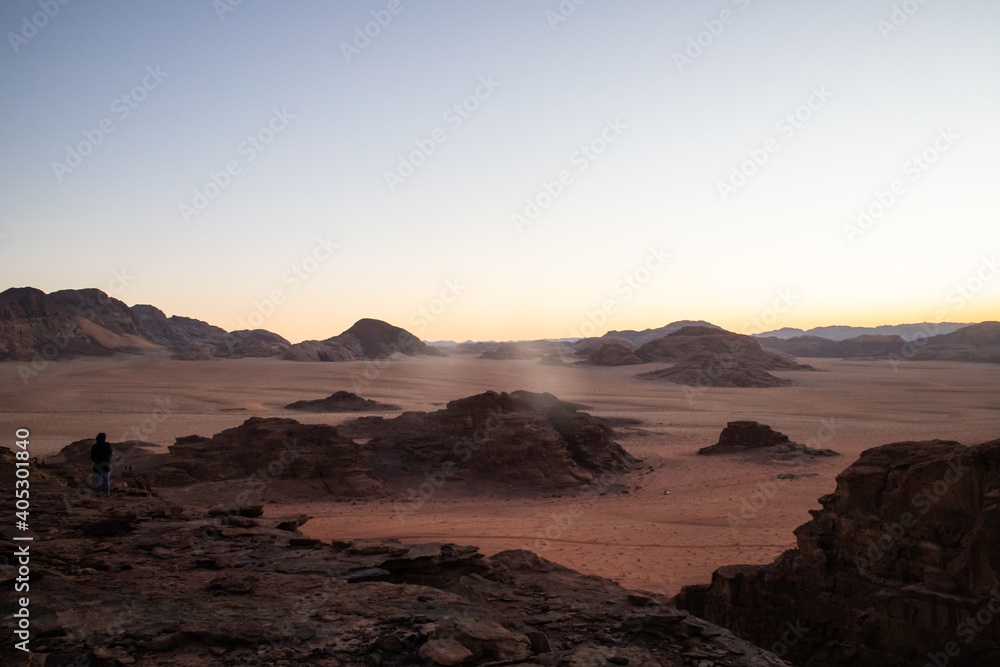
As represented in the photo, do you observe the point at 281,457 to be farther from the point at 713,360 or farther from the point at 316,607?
the point at 713,360

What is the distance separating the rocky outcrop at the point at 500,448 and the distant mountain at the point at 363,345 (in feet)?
220

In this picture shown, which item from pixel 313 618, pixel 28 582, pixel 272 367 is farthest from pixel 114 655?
pixel 272 367

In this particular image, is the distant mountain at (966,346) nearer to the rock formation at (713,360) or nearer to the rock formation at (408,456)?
the rock formation at (713,360)

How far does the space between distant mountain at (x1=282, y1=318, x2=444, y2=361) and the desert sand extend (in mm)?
10168

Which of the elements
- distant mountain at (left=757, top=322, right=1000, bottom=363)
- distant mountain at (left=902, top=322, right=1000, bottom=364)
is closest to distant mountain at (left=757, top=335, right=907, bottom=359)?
distant mountain at (left=757, top=322, right=1000, bottom=363)

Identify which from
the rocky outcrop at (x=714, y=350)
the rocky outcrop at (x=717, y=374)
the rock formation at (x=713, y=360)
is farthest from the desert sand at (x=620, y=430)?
the rocky outcrop at (x=714, y=350)

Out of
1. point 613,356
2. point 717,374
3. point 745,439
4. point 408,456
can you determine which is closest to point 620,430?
point 745,439

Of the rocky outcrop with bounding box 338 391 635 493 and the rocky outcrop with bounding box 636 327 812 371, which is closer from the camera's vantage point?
the rocky outcrop with bounding box 338 391 635 493

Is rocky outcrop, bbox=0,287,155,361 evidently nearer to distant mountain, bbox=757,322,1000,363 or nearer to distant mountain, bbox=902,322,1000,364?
distant mountain, bbox=902,322,1000,364

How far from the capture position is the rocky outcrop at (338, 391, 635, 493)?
19.1m

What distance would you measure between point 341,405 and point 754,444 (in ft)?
96.1

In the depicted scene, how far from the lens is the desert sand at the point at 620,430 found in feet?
42.2

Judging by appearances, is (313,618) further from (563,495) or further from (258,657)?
(563,495)

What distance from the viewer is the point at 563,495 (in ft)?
59.3
